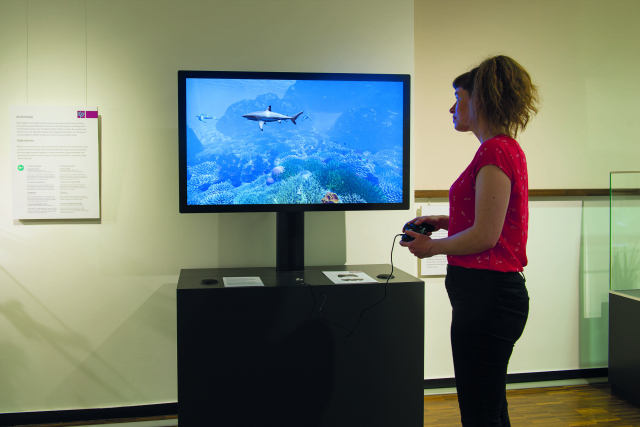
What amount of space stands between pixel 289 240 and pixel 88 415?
4.75 feet

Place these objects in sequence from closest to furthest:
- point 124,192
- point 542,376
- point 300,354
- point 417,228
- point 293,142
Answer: point 417,228 → point 300,354 → point 293,142 → point 124,192 → point 542,376

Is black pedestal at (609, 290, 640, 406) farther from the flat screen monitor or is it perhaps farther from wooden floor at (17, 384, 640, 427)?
the flat screen monitor

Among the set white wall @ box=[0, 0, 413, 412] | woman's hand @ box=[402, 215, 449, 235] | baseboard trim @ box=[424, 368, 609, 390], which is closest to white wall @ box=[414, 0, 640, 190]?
white wall @ box=[0, 0, 413, 412]

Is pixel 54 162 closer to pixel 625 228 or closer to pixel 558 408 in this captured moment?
pixel 558 408

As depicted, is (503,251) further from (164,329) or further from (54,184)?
(54,184)

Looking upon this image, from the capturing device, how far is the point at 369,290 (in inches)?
79.7

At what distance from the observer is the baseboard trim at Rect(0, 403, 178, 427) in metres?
2.35

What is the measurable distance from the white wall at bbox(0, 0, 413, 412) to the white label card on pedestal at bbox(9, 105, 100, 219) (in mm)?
56

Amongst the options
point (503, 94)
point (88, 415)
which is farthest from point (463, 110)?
point (88, 415)

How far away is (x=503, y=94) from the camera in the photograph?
1387 millimetres

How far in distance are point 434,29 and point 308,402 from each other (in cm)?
234

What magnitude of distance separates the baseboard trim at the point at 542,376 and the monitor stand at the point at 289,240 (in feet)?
4.05

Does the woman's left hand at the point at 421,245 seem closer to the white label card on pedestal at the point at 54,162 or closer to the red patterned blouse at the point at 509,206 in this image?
the red patterned blouse at the point at 509,206

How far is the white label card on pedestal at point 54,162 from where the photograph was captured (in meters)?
A: 2.28
